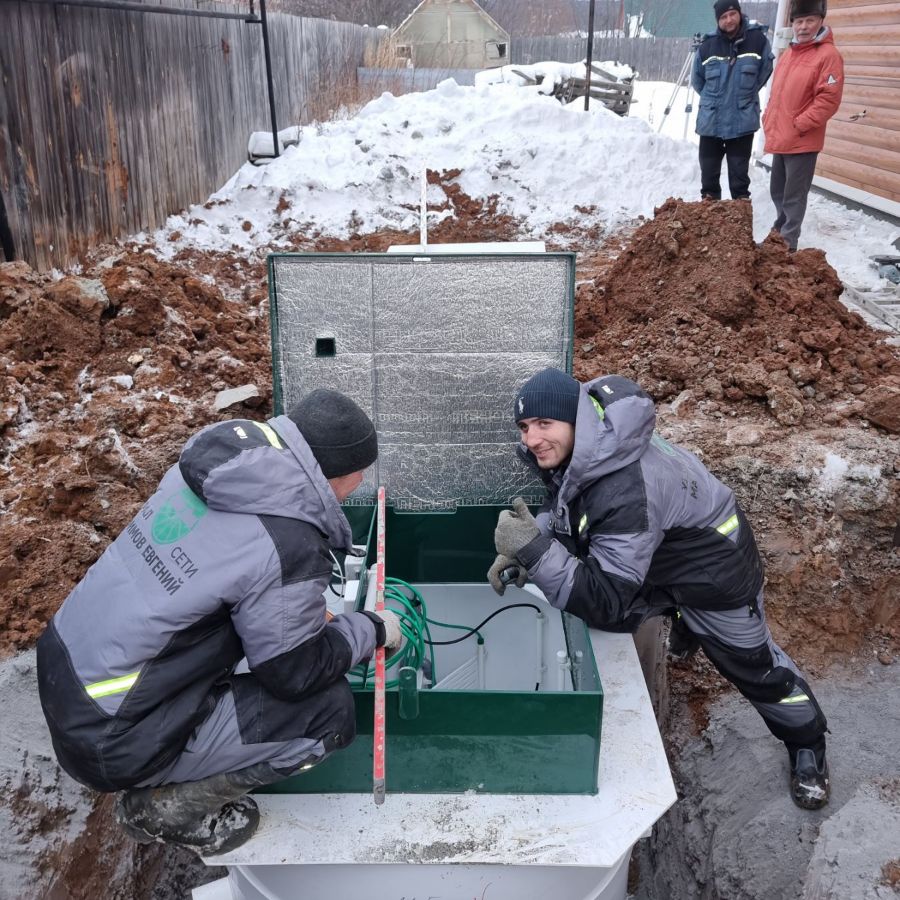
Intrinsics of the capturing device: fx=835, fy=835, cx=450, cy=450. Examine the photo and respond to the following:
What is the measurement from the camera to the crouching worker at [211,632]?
193 centimetres

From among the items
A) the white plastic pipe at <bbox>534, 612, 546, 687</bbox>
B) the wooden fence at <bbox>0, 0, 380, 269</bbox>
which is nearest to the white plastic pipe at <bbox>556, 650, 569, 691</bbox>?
the white plastic pipe at <bbox>534, 612, 546, 687</bbox>

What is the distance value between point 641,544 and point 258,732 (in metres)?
1.17

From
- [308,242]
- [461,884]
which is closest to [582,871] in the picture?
[461,884]

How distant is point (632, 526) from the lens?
7.93 feet

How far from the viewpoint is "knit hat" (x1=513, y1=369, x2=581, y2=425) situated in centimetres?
252

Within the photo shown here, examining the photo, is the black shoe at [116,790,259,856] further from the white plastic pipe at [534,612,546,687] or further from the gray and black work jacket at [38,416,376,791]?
the white plastic pipe at [534,612,546,687]

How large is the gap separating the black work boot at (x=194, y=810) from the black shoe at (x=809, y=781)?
1.77 meters

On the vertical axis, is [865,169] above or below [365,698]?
above

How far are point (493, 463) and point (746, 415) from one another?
1498mm

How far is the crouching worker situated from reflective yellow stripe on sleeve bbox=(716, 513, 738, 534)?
3.76ft

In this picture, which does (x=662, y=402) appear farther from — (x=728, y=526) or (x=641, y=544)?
(x=641, y=544)

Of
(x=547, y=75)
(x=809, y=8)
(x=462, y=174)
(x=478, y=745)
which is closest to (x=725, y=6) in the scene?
(x=809, y=8)

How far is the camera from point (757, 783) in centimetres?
301

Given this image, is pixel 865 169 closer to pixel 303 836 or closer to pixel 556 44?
pixel 303 836
